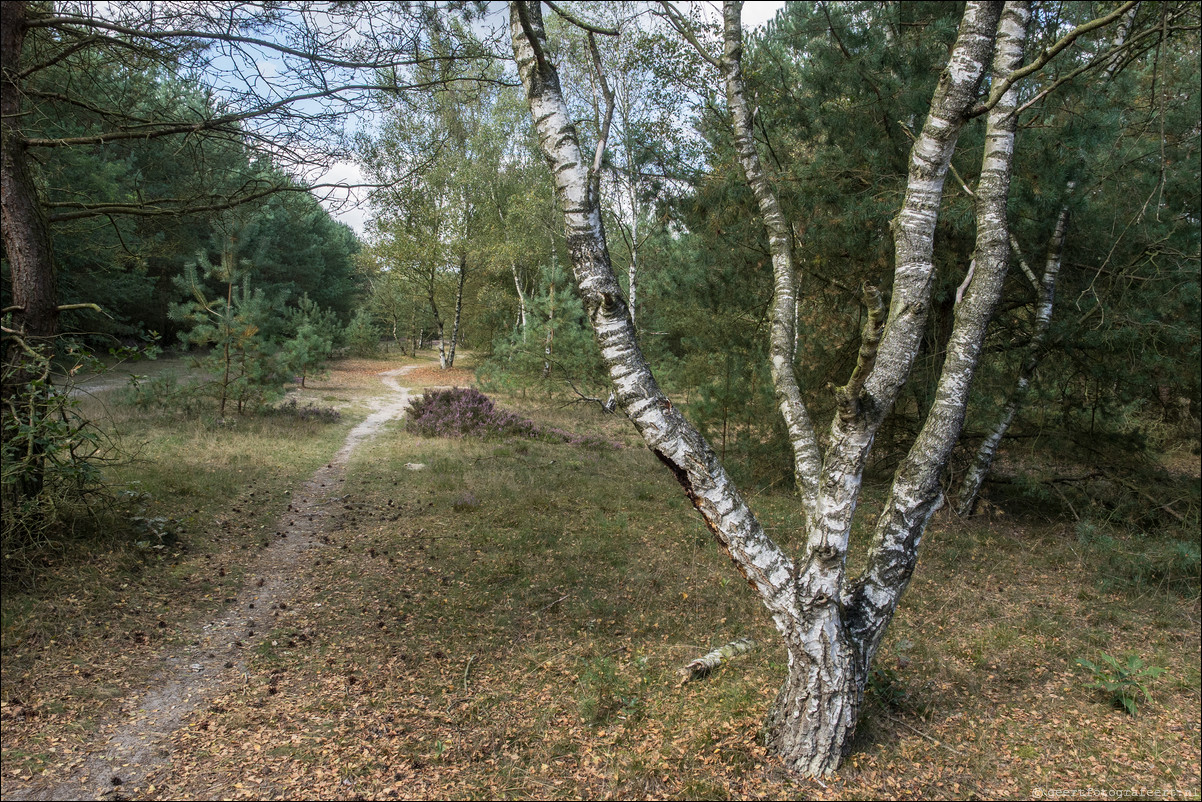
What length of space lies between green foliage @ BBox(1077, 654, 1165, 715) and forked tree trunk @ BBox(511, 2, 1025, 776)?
2078mm

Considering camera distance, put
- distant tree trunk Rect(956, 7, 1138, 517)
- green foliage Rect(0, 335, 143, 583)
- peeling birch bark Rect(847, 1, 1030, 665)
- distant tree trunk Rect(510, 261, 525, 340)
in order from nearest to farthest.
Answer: peeling birch bark Rect(847, 1, 1030, 665), green foliage Rect(0, 335, 143, 583), distant tree trunk Rect(956, 7, 1138, 517), distant tree trunk Rect(510, 261, 525, 340)

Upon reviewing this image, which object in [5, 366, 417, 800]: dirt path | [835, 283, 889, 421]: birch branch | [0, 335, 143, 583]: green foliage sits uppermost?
[835, 283, 889, 421]: birch branch

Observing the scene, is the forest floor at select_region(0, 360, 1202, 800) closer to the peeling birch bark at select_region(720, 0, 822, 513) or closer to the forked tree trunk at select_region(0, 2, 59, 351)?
the peeling birch bark at select_region(720, 0, 822, 513)

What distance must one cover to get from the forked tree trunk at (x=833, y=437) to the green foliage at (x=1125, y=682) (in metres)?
2.08

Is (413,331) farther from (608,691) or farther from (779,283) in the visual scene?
(608,691)

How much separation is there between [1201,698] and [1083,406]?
423 centimetres

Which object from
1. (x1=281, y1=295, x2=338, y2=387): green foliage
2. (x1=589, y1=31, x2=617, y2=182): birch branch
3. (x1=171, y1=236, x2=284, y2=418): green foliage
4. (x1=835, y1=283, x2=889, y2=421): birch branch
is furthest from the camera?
(x1=281, y1=295, x2=338, y2=387): green foliage

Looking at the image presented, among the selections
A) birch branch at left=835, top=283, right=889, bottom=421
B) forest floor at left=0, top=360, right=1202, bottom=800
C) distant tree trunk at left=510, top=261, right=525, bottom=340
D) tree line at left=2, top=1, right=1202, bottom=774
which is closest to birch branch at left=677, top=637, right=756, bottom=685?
forest floor at left=0, top=360, right=1202, bottom=800

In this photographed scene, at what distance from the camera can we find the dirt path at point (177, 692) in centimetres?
306

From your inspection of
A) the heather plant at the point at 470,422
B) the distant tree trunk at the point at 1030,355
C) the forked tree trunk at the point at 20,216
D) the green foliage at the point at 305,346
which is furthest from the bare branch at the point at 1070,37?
the green foliage at the point at 305,346

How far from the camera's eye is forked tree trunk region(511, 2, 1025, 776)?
3.18 m

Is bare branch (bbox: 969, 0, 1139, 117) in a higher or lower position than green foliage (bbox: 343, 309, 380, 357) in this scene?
higher

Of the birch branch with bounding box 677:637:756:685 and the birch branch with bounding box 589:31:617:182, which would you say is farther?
the birch branch with bounding box 677:637:756:685

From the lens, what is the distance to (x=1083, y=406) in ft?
24.7
